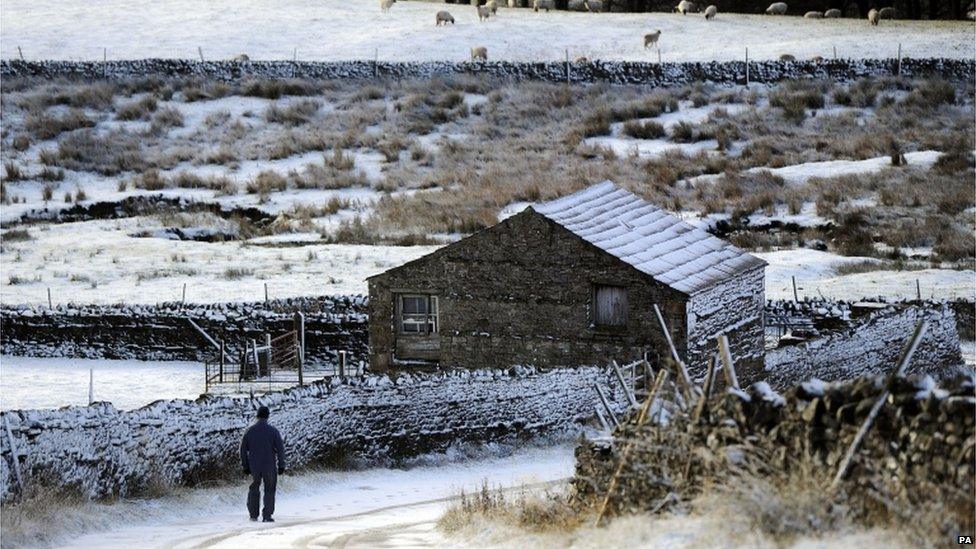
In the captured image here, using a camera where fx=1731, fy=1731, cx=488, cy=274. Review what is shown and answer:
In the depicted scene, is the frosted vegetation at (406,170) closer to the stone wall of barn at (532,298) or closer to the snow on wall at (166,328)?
the snow on wall at (166,328)

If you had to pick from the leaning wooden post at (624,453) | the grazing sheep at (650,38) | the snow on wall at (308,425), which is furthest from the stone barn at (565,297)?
the grazing sheep at (650,38)

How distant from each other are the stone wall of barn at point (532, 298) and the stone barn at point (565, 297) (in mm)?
17

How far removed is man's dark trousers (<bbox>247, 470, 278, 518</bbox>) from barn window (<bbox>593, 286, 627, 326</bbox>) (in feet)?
35.1

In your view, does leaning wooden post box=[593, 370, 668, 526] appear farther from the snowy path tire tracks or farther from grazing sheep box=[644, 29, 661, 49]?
grazing sheep box=[644, 29, 661, 49]

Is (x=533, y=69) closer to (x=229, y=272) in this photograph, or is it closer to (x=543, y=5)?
(x=543, y=5)

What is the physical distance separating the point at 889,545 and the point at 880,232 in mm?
36816

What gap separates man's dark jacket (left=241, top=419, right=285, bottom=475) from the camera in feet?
64.4

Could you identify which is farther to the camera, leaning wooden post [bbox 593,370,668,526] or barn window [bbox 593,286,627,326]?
barn window [bbox 593,286,627,326]

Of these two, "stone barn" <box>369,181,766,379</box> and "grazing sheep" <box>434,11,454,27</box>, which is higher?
"grazing sheep" <box>434,11,454,27</box>

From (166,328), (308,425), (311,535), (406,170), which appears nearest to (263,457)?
(311,535)

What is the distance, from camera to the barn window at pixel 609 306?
29.3 metres

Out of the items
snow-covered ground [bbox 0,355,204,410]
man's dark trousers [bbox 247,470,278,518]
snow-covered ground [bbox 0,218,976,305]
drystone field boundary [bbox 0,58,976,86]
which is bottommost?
snow-covered ground [bbox 0,355,204,410]

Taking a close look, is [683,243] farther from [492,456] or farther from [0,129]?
[0,129]

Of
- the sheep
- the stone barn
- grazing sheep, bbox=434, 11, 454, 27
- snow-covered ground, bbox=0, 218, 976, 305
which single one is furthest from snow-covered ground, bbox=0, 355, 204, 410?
the sheep
